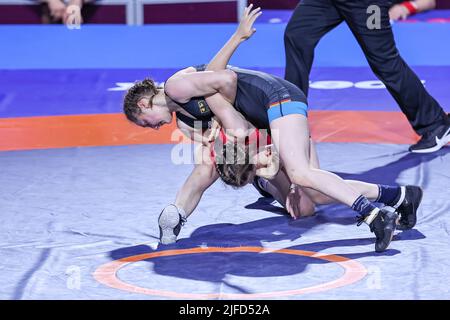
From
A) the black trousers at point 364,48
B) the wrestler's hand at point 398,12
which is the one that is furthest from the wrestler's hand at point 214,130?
the wrestler's hand at point 398,12

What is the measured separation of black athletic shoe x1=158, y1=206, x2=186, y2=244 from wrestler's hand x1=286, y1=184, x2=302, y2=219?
610 millimetres

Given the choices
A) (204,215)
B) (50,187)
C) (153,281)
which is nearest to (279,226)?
(204,215)

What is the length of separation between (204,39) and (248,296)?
569 centimetres

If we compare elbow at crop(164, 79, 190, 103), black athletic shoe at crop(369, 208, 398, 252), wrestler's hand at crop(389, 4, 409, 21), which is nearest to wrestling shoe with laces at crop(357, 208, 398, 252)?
black athletic shoe at crop(369, 208, 398, 252)

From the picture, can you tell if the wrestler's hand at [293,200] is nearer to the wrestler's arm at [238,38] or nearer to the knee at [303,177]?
the knee at [303,177]

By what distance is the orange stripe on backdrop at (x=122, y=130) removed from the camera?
7.00 meters

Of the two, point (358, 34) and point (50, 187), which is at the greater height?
point (358, 34)

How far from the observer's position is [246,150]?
4.85 meters

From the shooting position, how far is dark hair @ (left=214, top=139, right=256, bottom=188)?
4.70 m

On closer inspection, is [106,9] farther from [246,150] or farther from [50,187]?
[246,150]

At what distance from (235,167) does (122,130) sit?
270cm

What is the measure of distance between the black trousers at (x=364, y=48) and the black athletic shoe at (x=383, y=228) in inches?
71.8

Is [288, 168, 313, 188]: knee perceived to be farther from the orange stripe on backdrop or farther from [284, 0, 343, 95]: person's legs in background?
the orange stripe on backdrop

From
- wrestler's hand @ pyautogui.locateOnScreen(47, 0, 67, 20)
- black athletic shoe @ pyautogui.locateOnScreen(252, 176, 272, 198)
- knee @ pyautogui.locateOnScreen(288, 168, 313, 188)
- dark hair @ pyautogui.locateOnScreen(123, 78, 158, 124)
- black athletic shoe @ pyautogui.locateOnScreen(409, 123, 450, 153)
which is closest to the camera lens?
knee @ pyautogui.locateOnScreen(288, 168, 313, 188)
